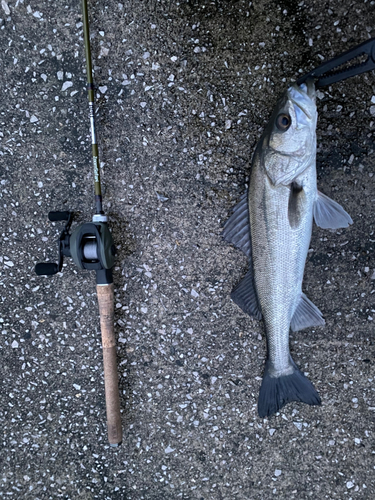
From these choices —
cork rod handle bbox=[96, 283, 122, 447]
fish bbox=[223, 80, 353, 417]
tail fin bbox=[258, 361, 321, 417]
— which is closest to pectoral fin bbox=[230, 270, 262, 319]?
fish bbox=[223, 80, 353, 417]

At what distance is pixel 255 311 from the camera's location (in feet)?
5.70

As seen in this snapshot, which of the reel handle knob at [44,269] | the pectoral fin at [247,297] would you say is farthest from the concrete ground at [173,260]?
the reel handle knob at [44,269]

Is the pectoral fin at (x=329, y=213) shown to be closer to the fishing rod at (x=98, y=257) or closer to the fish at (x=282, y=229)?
the fish at (x=282, y=229)

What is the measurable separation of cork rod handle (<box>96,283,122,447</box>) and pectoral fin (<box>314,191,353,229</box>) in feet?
3.61

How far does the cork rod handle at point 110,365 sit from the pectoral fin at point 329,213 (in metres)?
1.10

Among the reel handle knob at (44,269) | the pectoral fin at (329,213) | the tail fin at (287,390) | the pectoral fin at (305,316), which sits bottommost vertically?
the tail fin at (287,390)

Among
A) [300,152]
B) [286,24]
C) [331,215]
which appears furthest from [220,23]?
[331,215]

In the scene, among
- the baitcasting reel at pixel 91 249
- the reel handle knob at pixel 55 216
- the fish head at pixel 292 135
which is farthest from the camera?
the reel handle knob at pixel 55 216

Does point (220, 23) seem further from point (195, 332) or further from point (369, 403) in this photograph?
point (369, 403)

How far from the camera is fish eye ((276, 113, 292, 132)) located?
1.45 meters

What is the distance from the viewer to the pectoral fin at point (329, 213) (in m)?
1.58

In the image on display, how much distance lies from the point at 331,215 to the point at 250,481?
1555mm

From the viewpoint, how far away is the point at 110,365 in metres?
1.71

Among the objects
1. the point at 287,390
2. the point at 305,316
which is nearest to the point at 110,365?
the point at 287,390
